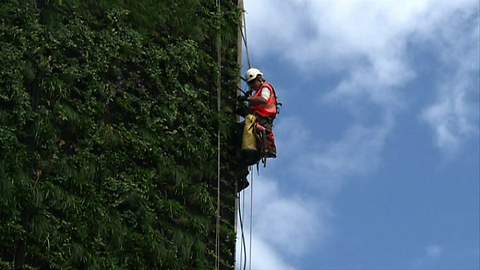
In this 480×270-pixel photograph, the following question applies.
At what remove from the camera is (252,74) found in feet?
57.4

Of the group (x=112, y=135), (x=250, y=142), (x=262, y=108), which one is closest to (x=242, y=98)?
(x=262, y=108)

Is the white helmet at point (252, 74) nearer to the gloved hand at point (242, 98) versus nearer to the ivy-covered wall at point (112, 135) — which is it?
the ivy-covered wall at point (112, 135)

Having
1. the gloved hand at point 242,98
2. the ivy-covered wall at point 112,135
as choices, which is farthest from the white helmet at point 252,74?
the gloved hand at point 242,98

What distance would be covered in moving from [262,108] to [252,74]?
648 millimetres

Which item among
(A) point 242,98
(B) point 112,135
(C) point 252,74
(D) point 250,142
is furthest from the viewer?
(C) point 252,74

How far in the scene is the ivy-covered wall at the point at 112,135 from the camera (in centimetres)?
1404

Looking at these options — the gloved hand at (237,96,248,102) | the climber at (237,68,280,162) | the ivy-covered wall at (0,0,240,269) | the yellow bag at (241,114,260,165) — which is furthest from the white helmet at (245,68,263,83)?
the yellow bag at (241,114,260,165)

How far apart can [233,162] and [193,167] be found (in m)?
0.88

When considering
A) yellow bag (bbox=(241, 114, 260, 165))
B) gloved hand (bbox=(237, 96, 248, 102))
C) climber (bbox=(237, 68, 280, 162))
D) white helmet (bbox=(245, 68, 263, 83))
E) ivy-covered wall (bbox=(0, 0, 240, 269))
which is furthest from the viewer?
white helmet (bbox=(245, 68, 263, 83))

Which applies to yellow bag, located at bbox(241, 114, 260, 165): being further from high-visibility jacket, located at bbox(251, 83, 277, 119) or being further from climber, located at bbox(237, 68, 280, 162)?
high-visibility jacket, located at bbox(251, 83, 277, 119)

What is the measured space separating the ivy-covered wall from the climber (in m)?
0.28

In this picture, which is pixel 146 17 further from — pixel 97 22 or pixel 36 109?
pixel 36 109

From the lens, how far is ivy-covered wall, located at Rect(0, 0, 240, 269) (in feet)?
46.1

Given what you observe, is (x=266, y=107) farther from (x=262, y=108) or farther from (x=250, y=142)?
(x=250, y=142)
